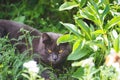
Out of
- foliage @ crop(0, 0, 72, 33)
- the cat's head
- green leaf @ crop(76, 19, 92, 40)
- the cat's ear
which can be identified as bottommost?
green leaf @ crop(76, 19, 92, 40)

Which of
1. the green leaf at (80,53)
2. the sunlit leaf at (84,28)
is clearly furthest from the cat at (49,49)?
the sunlit leaf at (84,28)

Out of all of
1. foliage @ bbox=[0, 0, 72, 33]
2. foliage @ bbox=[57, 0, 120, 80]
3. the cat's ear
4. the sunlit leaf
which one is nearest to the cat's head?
the cat's ear

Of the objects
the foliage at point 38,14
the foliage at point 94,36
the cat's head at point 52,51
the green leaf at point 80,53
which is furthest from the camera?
the foliage at point 38,14

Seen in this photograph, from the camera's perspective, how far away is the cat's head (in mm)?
4957

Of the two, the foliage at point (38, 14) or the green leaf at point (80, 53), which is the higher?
the foliage at point (38, 14)

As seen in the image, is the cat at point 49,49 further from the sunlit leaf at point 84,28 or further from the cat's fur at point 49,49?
the sunlit leaf at point 84,28

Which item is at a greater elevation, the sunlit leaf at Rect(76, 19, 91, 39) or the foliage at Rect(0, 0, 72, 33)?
the foliage at Rect(0, 0, 72, 33)

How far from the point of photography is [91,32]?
4336 millimetres

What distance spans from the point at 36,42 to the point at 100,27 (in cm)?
124

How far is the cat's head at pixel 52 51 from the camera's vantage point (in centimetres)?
496

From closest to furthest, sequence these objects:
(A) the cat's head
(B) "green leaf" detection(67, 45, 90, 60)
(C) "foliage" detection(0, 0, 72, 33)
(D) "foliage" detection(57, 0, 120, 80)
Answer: (D) "foliage" detection(57, 0, 120, 80) → (B) "green leaf" detection(67, 45, 90, 60) → (A) the cat's head → (C) "foliage" detection(0, 0, 72, 33)

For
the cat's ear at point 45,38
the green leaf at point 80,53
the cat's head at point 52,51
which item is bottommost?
the green leaf at point 80,53

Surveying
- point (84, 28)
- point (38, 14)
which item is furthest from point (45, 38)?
point (38, 14)

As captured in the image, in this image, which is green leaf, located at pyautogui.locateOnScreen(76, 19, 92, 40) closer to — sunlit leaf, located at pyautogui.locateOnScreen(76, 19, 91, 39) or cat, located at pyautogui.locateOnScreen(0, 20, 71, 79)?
sunlit leaf, located at pyautogui.locateOnScreen(76, 19, 91, 39)
